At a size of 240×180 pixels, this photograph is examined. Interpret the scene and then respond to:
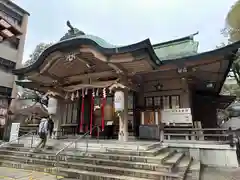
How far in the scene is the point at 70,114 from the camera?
12086mm

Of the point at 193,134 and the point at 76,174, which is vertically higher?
the point at 193,134

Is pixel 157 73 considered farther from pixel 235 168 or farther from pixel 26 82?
pixel 26 82

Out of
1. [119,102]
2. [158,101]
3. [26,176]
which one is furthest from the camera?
[158,101]

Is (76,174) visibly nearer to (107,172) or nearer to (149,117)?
(107,172)

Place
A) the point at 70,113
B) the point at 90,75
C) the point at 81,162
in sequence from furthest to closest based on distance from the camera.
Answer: the point at 70,113
the point at 90,75
the point at 81,162

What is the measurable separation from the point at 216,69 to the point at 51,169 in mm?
8374

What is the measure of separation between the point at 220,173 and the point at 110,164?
3689 mm

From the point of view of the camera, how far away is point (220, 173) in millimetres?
5906

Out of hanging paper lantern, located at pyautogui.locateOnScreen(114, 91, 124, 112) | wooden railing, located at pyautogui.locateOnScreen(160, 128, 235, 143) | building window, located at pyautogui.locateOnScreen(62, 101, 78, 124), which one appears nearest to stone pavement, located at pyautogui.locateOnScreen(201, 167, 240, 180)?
wooden railing, located at pyautogui.locateOnScreen(160, 128, 235, 143)

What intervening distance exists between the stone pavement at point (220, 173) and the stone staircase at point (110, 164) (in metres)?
0.34

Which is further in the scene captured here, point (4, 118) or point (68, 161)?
point (4, 118)

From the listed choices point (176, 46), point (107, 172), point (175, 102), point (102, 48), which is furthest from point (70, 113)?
point (176, 46)

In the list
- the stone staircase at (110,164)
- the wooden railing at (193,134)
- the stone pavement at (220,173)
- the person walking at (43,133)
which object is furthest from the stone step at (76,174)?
the wooden railing at (193,134)

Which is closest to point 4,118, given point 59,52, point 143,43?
point 59,52
